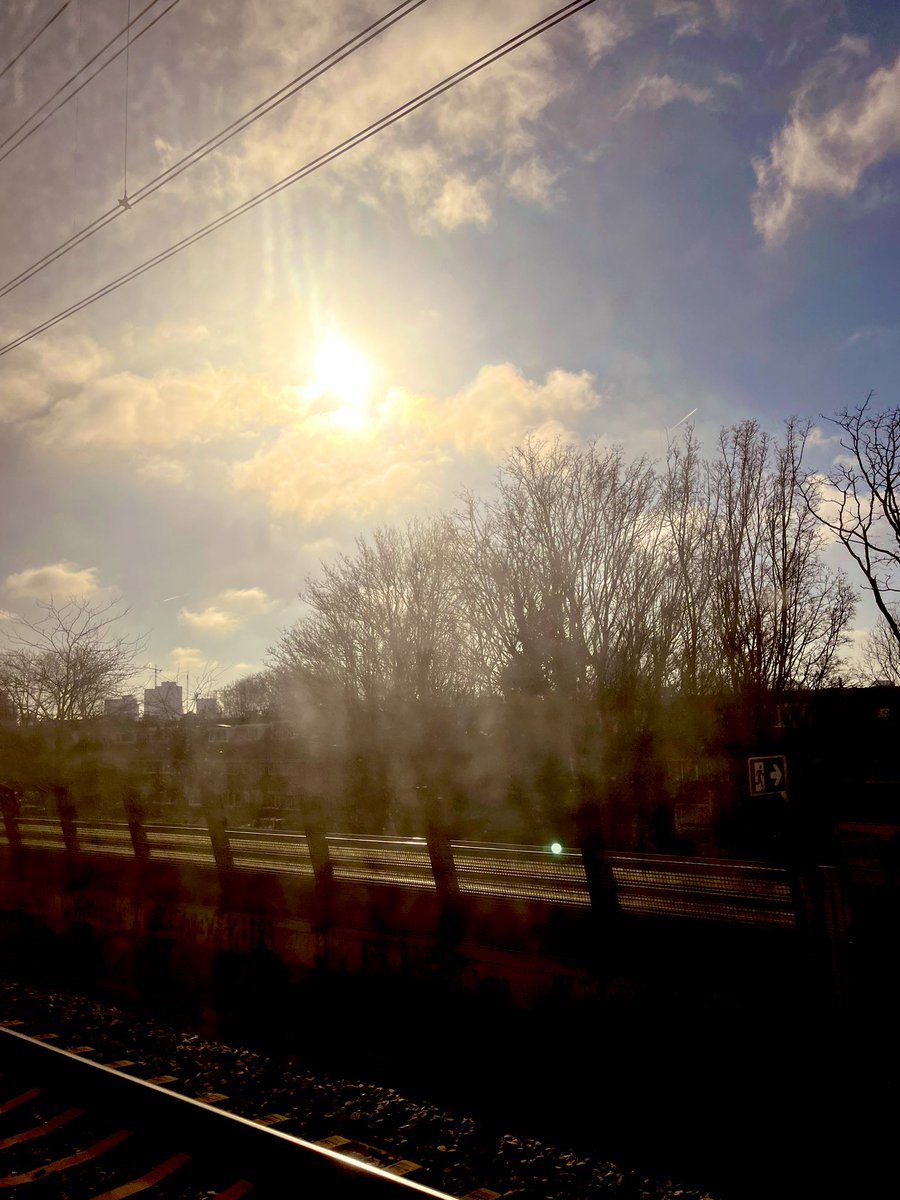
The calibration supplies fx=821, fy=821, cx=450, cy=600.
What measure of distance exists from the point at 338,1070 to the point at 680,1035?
3150 mm

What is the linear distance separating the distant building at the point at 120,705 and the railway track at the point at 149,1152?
26120mm

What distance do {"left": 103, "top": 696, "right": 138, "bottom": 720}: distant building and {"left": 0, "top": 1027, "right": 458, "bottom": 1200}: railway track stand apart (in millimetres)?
26120

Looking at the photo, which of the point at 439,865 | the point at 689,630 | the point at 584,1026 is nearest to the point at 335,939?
the point at 439,865

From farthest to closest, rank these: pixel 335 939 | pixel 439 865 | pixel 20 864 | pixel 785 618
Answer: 1. pixel 785 618
2. pixel 20 864
3. pixel 335 939
4. pixel 439 865

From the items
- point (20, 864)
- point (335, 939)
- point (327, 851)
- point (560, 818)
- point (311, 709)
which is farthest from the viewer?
point (311, 709)

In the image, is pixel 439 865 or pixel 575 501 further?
pixel 575 501

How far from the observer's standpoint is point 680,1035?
666 cm

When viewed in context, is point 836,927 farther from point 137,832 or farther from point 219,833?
point 137,832

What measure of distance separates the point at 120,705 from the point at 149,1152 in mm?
28405

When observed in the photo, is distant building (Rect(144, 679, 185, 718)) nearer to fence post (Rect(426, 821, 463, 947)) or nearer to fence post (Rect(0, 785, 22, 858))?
fence post (Rect(0, 785, 22, 858))

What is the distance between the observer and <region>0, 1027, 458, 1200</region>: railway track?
15.3ft

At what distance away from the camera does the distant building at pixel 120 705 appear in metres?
30.8

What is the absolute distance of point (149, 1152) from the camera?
17.3 ft

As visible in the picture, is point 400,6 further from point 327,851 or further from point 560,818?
point 560,818
